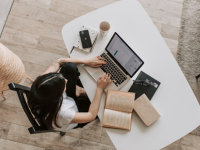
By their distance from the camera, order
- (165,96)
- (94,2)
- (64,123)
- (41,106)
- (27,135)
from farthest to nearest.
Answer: (94,2)
(27,135)
(165,96)
(64,123)
(41,106)

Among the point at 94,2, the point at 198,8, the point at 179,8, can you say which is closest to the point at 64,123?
the point at 94,2

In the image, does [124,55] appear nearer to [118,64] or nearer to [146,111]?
[118,64]

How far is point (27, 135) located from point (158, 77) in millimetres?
1388

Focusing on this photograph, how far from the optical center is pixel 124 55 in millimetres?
1087

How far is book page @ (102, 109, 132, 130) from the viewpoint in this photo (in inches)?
41.6

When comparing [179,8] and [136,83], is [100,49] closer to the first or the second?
[136,83]

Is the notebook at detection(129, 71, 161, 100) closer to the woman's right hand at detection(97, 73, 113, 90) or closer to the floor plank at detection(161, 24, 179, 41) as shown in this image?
the woman's right hand at detection(97, 73, 113, 90)

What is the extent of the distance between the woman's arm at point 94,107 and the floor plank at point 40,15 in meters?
1.16

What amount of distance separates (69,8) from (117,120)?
4.99 feet

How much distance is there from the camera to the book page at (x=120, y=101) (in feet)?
3.53

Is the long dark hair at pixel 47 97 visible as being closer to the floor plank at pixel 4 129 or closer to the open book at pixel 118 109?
the open book at pixel 118 109

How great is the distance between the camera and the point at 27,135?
171cm

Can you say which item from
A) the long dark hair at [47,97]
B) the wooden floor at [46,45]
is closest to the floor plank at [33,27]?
the wooden floor at [46,45]

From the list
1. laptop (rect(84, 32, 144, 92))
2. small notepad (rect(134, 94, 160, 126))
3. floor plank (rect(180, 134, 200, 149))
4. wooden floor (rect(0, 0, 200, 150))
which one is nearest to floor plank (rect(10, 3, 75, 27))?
wooden floor (rect(0, 0, 200, 150))
